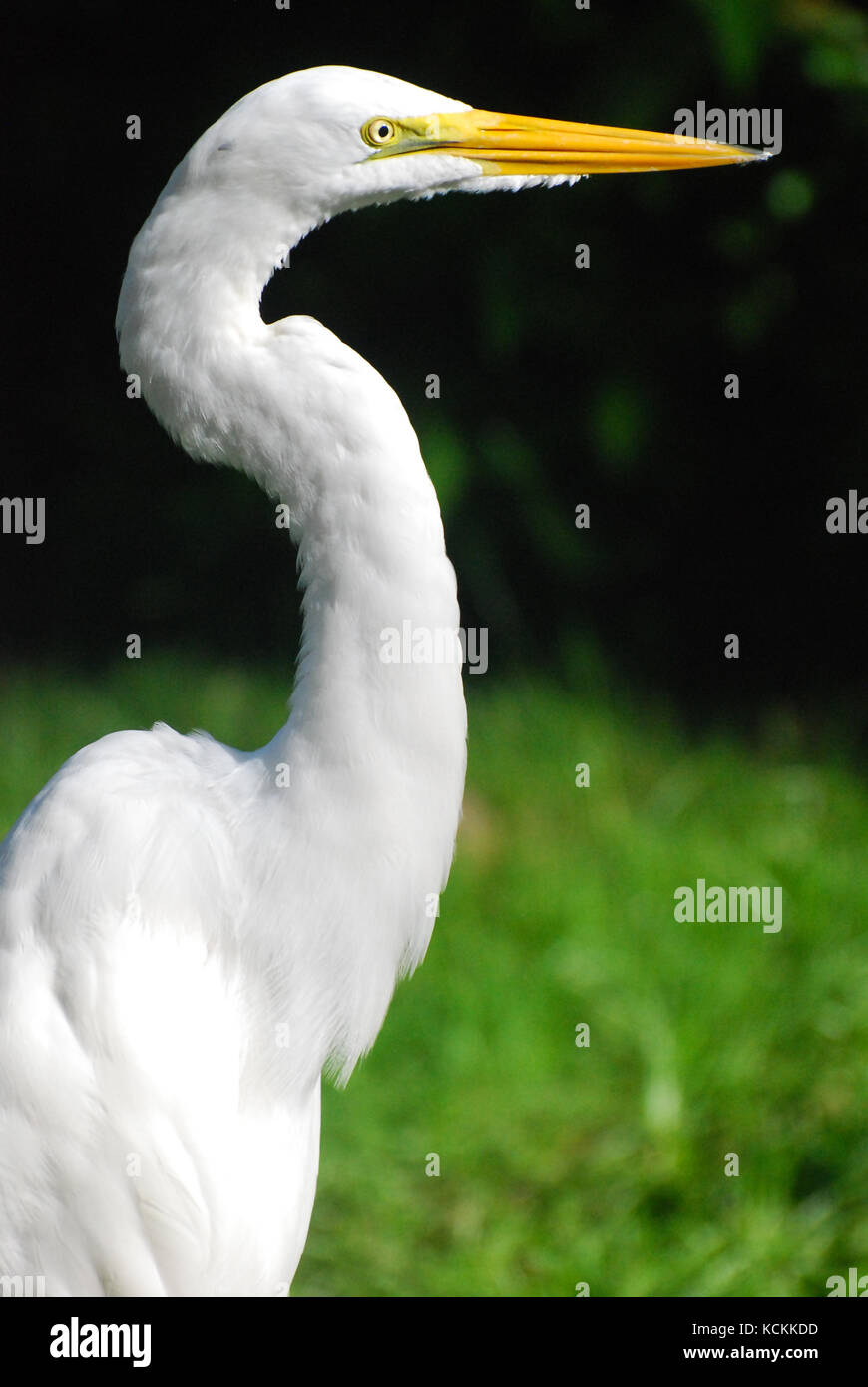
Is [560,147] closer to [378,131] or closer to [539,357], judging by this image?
[378,131]

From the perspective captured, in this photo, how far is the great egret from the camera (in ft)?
4.71

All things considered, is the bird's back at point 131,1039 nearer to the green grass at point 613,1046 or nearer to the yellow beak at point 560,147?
the yellow beak at point 560,147

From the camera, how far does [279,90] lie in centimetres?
144

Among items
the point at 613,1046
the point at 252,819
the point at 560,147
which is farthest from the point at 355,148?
the point at 613,1046

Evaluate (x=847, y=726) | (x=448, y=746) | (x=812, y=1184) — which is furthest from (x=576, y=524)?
(x=448, y=746)

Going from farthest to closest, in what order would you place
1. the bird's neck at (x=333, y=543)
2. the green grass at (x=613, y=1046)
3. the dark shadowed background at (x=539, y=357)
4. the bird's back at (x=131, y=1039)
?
the dark shadowed background at (x=539, y=357) < the green grass at (x=613, y=1046) < the bird's back at (x=131, y=1039) < the bird's neck at (x=333, y=543)

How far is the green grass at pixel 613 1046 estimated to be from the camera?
7.95 ft

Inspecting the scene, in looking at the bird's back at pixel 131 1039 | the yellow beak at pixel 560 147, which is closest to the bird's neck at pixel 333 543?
the bird's back at pixel 131 1039

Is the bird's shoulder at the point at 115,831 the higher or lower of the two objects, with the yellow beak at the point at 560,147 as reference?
lower

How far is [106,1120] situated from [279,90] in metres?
1.02

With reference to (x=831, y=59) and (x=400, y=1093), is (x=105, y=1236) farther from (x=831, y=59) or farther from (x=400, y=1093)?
(x=831, y=59)

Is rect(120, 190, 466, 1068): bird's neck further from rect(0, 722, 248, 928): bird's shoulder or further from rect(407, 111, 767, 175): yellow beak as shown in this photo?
rect(407, 111, 767, 175): yellow beak

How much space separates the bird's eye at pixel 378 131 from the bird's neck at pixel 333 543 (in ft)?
0.49

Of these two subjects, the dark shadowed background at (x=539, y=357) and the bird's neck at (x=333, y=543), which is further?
the dark shadowed background at (x=539, y=357)
